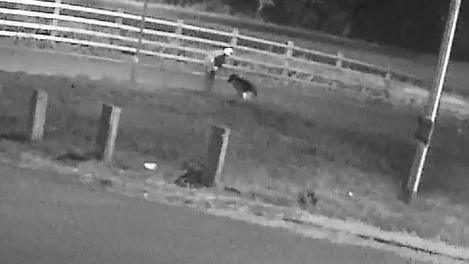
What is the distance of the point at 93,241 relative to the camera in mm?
7680

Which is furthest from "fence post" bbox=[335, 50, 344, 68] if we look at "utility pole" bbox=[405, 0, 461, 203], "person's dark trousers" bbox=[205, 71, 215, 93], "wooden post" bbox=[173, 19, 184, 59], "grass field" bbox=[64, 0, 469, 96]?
"utility pole" bbox=[405, 0, 461, 203]

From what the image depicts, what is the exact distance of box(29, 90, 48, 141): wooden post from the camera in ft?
32.9

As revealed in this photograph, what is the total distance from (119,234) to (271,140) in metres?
5.76

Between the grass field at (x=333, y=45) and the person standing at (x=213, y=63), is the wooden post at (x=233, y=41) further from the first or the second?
the grass field at (x=333, y=45)

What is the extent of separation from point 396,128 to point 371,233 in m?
8.64

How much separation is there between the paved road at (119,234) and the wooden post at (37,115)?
3.39ft

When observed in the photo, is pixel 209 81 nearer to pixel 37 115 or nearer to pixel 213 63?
pixel 213 63

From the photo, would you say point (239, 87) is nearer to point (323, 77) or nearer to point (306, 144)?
point (306, 144)

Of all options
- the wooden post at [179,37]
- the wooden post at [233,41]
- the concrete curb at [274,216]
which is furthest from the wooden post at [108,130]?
the wooden post at [233,41]

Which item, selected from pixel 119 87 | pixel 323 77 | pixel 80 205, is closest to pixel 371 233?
pixel 80 205

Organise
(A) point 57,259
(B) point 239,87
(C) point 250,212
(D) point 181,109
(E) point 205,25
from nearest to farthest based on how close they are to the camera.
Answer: (A) point 57,259 → (C) point 250,212 → (D) point 181,109 → (B) point 239,87 → (E) point 205,25

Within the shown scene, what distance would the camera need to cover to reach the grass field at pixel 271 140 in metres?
10.4

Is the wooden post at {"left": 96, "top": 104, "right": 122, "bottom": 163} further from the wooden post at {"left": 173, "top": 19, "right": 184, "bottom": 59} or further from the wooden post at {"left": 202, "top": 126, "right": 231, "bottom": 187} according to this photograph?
the wooden post at {"left": 173, "top": 19, "right": 184, "bottom": 59}

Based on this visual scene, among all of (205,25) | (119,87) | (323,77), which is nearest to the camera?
(119,87)
